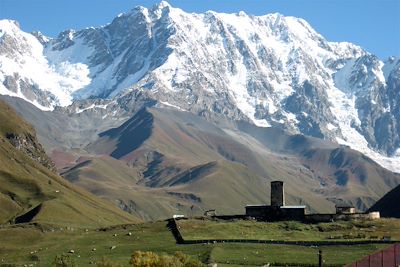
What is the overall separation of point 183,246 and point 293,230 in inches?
746

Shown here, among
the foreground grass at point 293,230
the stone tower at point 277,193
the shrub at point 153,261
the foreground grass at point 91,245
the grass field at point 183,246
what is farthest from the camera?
the stone tower at point 277,193

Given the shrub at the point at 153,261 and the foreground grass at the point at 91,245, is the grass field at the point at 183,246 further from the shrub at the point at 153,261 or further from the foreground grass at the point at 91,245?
the shrub at the point at 153,261

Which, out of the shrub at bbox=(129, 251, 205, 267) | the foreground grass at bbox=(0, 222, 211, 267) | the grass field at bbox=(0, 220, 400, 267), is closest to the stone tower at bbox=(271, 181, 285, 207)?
the grass field at bbox=(0, 220, 400, 267)

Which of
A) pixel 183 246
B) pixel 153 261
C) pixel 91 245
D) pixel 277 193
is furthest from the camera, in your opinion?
pixel 277 193

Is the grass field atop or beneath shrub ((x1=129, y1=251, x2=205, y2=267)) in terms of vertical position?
atop

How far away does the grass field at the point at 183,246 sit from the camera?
3996 inches

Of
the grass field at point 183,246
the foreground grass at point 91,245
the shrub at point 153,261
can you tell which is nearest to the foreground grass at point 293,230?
the grass field at point 183,246

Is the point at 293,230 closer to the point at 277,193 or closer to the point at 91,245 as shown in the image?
the point at 277,193

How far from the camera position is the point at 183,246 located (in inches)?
4370

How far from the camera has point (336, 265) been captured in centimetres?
9362

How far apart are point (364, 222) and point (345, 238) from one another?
1172cm

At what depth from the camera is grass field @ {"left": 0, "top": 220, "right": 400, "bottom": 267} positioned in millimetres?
101500

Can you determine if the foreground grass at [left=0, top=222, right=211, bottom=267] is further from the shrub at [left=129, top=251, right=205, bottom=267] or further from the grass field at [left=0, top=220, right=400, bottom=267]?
the shrub at [left=129, top=251, right=205, bottom=267]

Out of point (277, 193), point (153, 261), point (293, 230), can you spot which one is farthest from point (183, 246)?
point (153, 261)
